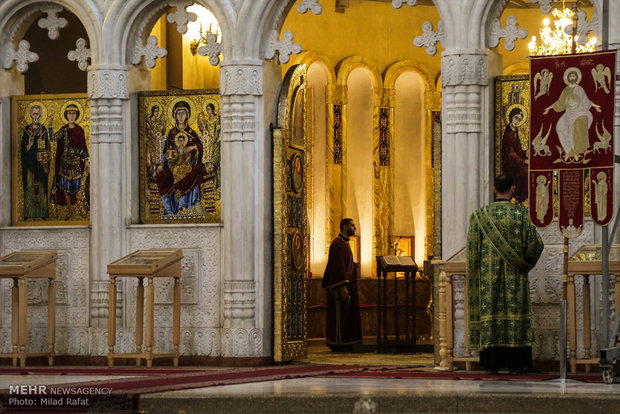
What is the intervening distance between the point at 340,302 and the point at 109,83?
4.54 metres

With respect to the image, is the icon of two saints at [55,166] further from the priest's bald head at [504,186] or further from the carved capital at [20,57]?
the priest's bald head at [504,186]

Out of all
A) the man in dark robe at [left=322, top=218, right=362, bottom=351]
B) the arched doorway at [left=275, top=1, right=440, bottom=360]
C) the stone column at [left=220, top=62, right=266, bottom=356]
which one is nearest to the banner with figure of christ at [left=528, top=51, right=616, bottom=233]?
the stone column at [left=220, top=62, right=266, bottom=356]

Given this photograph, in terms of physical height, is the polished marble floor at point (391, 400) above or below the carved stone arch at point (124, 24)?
below

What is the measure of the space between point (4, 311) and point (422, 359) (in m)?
4.49

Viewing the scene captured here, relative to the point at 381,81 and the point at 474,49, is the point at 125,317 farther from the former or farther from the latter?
the point at 381,81

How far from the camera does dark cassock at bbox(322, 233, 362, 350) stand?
17500mm

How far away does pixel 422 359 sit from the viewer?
50.5ft

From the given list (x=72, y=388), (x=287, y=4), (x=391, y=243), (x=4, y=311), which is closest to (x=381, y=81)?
(x=391, y=243)

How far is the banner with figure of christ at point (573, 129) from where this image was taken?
11.1 metres

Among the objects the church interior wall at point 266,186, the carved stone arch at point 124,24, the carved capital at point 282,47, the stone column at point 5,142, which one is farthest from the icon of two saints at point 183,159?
the stone column at point 5,142

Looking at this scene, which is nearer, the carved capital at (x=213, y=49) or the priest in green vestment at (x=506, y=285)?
the priest in green vestment at (x=506, y=285)

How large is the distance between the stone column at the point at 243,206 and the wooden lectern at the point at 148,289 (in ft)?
1.73

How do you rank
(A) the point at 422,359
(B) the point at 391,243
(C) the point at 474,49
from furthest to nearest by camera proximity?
(B) the point at 391,243 < (A) the point at 422,359 < (C) the point at 474,49

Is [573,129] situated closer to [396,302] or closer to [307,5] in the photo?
[307,5]
